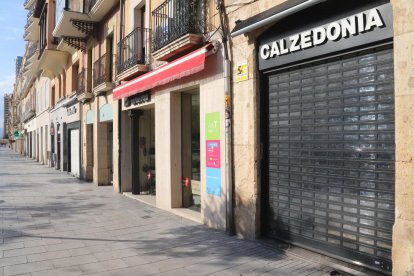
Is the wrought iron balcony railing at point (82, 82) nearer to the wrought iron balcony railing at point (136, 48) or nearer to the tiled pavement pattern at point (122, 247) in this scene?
the wrought iron balcony railing at point (136, 48)

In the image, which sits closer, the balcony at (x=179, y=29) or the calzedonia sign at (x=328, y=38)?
the calzedonia sign at (x=328, y=38)

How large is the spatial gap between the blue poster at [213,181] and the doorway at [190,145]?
5.23ft

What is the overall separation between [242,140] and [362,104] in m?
2.26

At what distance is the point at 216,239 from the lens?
6.46m

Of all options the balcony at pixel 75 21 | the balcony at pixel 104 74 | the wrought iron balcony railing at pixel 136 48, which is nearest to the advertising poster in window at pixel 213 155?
the wrought iron balcony railing at pixel 136 48

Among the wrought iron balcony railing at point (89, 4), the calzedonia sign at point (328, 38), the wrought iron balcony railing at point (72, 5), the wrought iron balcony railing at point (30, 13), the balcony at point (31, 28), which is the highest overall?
the wrought iron balcony railing at point (30, 13)

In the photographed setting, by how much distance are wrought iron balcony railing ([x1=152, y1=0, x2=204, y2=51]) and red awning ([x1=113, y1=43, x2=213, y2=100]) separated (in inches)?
22.5

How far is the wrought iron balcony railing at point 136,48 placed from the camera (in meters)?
10.6

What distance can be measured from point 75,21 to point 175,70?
9.17 meters

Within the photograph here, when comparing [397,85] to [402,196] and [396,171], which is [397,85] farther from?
[402,196]

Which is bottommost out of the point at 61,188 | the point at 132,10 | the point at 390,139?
the point at 61,188

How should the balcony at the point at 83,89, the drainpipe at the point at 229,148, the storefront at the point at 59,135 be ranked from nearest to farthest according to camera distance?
the drainpipe at the point at 229,148
the balcony at the point at 83,89
the storefront at the point at 59,135

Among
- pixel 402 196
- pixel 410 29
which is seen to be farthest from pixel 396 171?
pixel 410 29

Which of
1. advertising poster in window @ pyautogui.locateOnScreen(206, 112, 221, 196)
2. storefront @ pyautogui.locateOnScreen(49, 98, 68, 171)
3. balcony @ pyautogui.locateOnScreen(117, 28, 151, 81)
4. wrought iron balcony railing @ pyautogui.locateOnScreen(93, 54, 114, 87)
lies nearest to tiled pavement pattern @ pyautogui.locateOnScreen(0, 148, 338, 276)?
advertising poster in window @ pyautogui.locateOnScreen(206, 112, 221, 196)
